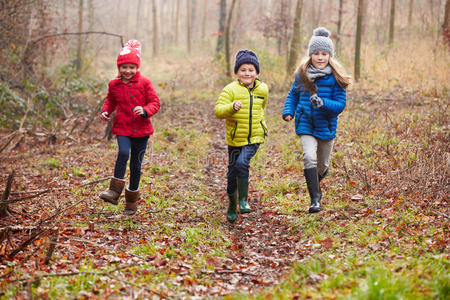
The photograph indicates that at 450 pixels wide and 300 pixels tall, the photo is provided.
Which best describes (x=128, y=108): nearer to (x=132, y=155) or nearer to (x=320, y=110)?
(x=132, y=155)

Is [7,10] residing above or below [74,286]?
above

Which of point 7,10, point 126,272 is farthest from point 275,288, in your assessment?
point 7,10

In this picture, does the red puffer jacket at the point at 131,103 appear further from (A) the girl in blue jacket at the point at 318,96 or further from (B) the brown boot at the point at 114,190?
(A) the girl in blue jacket at the point at 318,96

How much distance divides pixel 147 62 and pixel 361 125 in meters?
25.0

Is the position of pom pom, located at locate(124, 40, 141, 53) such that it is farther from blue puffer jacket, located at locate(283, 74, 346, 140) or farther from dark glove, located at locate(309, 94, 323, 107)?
dark glove, located at locate(309, 94, 323, 107)

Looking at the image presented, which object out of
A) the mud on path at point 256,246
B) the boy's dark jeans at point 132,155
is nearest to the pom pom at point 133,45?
the boy's dark jeans at point 132,155

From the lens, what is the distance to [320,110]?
5.57 metres

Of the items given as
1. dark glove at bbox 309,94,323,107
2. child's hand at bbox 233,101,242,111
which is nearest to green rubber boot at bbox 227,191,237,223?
child's hand at bbox 233,101,242,111

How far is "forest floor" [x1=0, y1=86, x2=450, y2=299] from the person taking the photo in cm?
359

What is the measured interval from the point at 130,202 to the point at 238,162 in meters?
1.66

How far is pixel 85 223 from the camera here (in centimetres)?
541

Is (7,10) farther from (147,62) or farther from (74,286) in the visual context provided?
(147,62)

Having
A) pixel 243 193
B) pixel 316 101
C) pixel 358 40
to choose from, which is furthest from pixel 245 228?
pixel 358 40

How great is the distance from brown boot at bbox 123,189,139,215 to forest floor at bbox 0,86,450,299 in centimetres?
12
